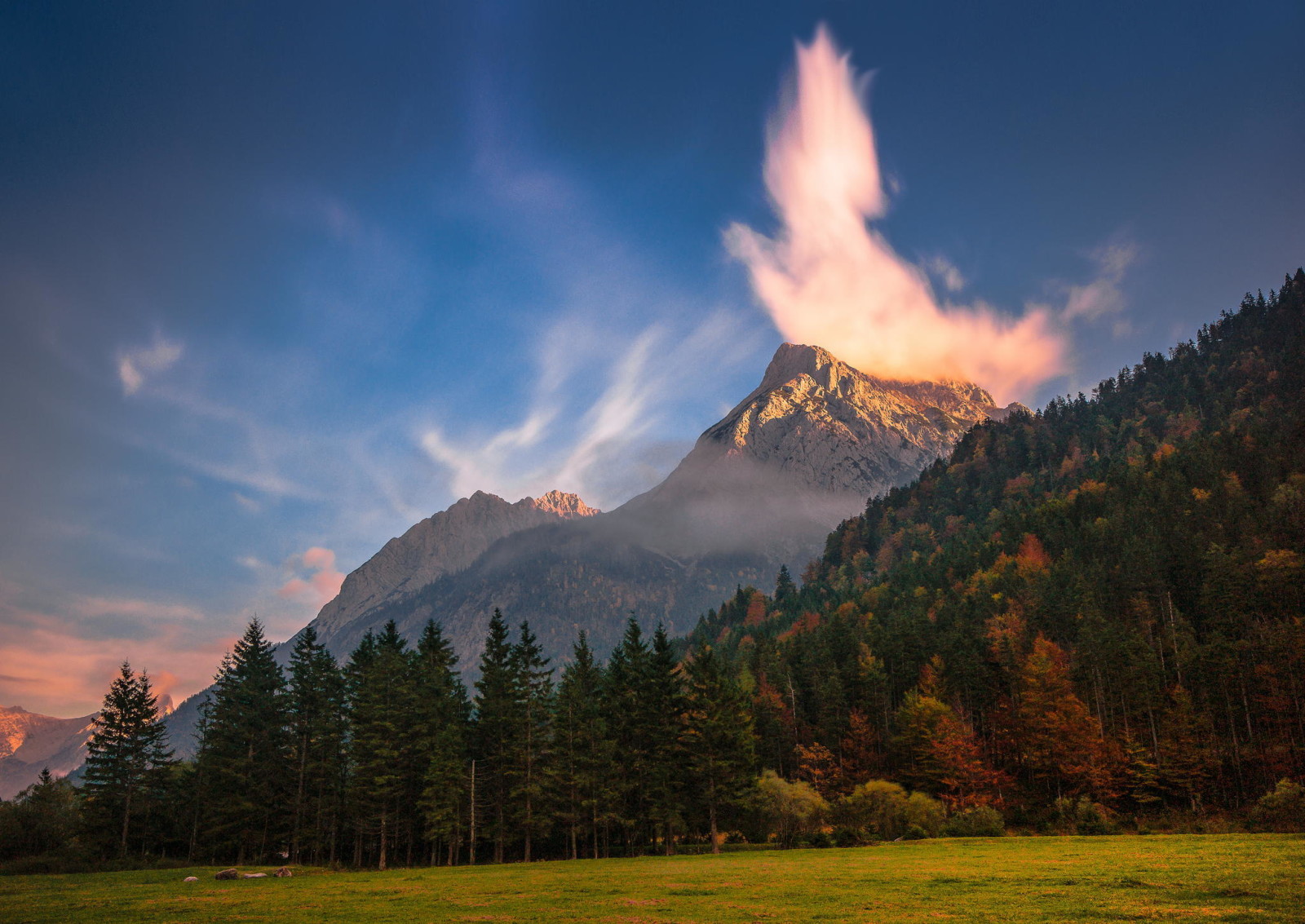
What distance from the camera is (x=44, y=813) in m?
65.5

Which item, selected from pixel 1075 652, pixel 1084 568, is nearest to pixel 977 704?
pixel 1075 652

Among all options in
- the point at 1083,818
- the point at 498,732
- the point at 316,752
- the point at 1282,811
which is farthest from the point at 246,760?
the point at 1282,811

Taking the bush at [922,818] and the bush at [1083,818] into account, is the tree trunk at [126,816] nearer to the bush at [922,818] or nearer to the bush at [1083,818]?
the bush at [922,818]

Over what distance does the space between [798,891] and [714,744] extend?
119ft

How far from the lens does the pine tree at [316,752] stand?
69.6m

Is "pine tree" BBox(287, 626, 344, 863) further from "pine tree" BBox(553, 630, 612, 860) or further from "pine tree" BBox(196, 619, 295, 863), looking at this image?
"pine tree" BBox(553, 630, 612, 860)

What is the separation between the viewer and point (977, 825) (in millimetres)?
63406

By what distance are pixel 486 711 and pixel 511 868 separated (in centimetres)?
2013

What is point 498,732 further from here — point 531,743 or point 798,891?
point 798,891

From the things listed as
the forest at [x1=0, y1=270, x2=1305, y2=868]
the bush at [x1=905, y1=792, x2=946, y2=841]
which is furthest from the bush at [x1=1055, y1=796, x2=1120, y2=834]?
the bush at [x1=905, y1=792, x2=946, y2=841]

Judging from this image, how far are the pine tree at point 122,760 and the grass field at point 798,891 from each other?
25.3m

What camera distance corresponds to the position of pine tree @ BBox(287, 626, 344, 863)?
69.6 metres

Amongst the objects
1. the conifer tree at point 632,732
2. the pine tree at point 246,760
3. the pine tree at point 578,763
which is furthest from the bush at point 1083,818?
the pine tree at point 246,760

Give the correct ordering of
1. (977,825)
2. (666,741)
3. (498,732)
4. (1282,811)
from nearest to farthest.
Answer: (1282,811) → (977,825) → (666,741) → (498,732)
